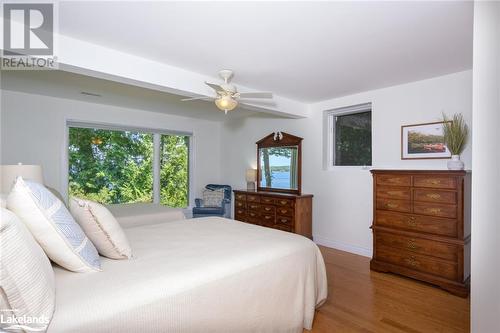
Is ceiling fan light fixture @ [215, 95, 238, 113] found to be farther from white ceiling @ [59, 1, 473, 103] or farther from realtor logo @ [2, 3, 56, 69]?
realtor logo @ [2, 3, 56, 69]

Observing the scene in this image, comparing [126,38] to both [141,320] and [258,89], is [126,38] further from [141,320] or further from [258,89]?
[141,320]

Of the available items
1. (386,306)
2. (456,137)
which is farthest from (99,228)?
(456,137)

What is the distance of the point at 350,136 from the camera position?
14.0 feet

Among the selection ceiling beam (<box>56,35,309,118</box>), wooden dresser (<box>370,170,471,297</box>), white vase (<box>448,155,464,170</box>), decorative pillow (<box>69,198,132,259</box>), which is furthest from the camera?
white vase (<box>448,155,464,170</box>)

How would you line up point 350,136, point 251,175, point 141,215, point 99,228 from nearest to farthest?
point 99,228 < point 141,215 < point 350,136 < point 251,175

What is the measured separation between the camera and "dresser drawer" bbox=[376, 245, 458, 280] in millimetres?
2760

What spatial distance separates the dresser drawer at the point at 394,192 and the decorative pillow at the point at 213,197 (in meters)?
3.04

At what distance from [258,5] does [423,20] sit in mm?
1198

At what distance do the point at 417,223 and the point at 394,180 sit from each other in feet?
1.71

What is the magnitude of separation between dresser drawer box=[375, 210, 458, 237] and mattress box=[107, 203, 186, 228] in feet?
8.37

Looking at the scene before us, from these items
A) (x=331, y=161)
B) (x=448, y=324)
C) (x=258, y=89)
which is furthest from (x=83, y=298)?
(x=331, y=161)

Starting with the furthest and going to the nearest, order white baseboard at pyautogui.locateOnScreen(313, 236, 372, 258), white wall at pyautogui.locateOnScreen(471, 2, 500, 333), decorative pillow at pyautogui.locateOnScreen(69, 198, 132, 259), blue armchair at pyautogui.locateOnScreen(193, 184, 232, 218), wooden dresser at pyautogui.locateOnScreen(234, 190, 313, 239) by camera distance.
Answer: blue armchair at pyautogui.locateOnScreen(193, 184, 232, 218) < wooden dresser at pyautogui.locateOnScreen(234, 190, 313, 239) < white baseboard at pyautogui.locateOnScreen(313, 236, 372, 258) < decorative pillow at pyautogui.locateOnScreen(69, 198, 132, 259) < white wall at pyautogui.locateOnScreen(471, 2, 500, 333)

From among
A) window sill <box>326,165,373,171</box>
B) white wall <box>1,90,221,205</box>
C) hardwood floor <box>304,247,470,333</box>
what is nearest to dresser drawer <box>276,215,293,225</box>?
window sill <box>326,165,373,171</box>

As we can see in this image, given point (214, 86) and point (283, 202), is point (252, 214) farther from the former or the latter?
point (214, 86)
